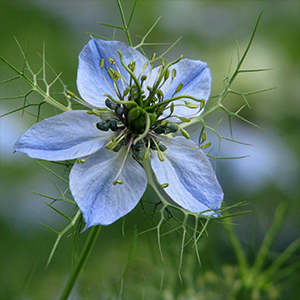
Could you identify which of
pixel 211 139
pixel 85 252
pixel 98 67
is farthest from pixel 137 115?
pixel 211 139

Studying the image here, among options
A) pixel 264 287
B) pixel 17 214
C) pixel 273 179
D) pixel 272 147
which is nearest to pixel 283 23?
pixel 272 147

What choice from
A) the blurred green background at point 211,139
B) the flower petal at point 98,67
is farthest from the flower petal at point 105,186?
the blurred green background at point 211,139

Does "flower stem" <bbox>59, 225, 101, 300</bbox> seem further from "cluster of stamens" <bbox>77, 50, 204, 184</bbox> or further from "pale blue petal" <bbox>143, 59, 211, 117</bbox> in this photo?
"pale blue petal" <bbox>143, 59, 211, 117</bbox>

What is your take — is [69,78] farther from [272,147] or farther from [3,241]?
[272,147]

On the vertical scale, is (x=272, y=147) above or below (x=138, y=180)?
below

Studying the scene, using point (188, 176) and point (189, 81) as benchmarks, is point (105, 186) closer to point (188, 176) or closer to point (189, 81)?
point (188, 176)

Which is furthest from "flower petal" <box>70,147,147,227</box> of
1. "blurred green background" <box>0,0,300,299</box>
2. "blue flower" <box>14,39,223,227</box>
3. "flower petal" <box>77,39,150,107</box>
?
"blurred green background" <box>0,0,300,299</box>

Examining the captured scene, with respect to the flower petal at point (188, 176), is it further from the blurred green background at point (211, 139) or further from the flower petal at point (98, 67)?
the blurred green background at point (211, 139)

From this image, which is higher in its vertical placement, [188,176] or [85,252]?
[188,176]
